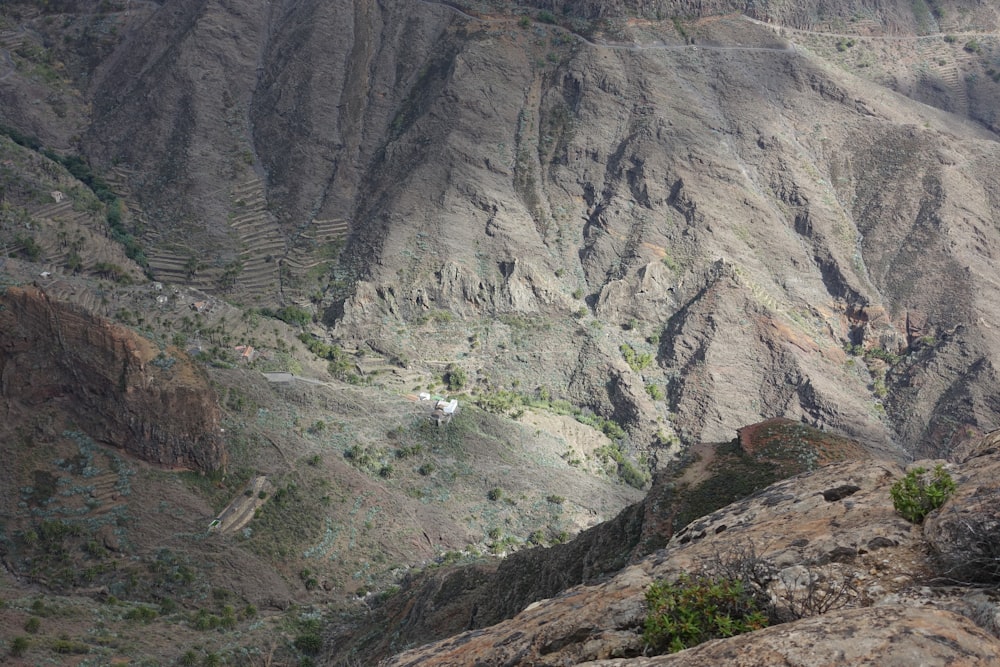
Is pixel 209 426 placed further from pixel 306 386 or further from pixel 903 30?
pixel 903 30

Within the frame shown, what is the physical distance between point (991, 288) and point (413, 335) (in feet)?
191

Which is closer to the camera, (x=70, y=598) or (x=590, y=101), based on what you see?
(x=70, y=598)

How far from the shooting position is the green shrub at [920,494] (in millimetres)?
15070

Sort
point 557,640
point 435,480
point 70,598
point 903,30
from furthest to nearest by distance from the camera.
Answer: point 903,30
point 435,480
point 70,598
point 557,640

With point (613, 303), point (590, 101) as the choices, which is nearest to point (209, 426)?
point (613, 303)

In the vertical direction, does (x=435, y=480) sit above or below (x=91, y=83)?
below

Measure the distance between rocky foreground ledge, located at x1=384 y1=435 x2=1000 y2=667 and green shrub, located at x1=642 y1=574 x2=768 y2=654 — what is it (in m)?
0.45

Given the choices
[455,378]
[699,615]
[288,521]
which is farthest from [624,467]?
[699,615]

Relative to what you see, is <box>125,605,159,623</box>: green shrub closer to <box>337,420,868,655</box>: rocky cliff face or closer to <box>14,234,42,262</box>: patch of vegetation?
<box>337,420,868,655</box>: rocky cliff face

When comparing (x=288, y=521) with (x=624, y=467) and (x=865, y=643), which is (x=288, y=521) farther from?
(x=865, y=643)

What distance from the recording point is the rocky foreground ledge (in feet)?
39.6

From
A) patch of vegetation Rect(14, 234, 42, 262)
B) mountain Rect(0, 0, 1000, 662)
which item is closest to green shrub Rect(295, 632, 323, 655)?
mountain Rect(0, 0, 1000, 662)

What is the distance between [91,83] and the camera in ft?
380

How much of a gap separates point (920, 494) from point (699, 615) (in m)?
4.34
